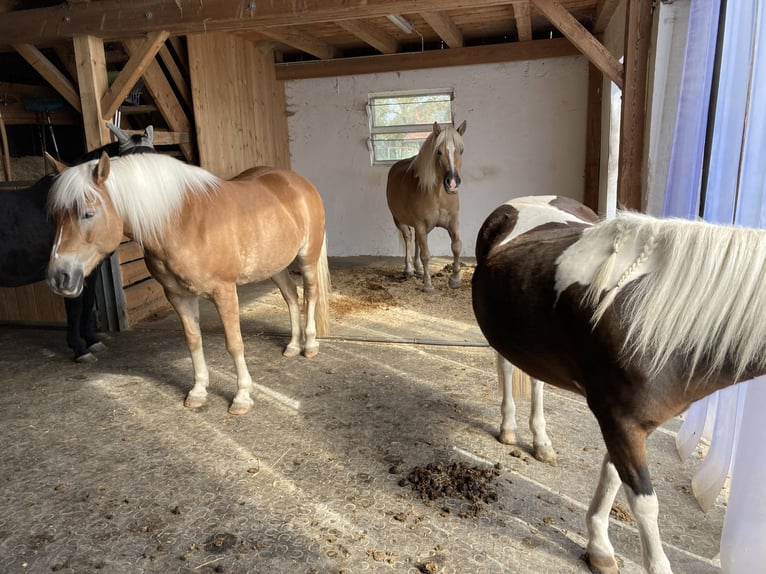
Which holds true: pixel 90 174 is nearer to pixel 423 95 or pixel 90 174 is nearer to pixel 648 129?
pixel 648 129

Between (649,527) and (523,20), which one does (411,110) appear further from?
(649,527)

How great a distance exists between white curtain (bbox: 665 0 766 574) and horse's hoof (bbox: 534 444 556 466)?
0.54 metres

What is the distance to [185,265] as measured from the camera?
8.34ft

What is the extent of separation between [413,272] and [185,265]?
12.1 feet

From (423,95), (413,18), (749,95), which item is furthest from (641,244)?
(423,95)

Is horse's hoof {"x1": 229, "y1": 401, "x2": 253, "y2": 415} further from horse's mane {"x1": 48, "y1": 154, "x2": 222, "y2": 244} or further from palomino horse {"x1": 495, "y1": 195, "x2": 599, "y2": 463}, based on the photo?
palomino horse {"x1": 495, "y1": 195, "x2": 599, "y2": 463}

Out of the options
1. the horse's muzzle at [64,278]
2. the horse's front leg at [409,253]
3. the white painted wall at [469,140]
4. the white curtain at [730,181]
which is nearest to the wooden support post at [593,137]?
the white painted wall at [469,140]

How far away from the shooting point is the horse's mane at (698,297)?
1.15 m

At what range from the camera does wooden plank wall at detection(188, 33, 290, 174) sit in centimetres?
523

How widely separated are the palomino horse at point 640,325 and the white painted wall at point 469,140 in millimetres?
5385

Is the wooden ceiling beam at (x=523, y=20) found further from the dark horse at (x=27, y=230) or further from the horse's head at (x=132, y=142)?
the dark horse at (x=27, y=230)

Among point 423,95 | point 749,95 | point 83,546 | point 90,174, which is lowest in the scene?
point 83,546

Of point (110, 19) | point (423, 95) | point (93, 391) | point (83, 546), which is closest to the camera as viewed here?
point (83, 546)

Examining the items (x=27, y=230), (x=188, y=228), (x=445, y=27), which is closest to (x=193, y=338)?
(x=188, y=228)
